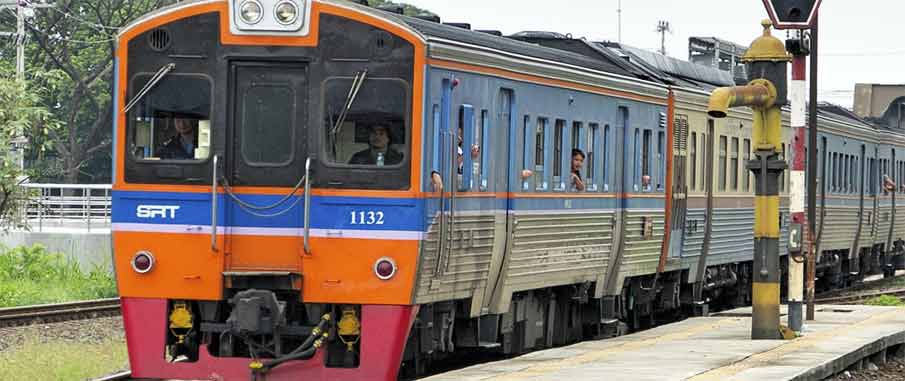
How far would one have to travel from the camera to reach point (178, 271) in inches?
501

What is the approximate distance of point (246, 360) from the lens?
12.6 meters

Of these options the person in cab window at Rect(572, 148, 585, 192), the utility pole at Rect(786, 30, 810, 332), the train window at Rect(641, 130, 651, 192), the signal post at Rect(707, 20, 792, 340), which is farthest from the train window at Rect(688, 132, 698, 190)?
the signal post at Rect(707, 20, 792, 340)

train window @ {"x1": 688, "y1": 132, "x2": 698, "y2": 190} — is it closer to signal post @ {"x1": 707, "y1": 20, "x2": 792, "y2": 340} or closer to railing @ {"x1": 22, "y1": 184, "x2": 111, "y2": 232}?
signal post @ {"x1": 707, "y1": 20, "x2": 792, "y2": 340}

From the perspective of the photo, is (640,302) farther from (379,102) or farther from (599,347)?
(379,102)

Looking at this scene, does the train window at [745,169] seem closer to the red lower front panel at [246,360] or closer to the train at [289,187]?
the train at [289,187]

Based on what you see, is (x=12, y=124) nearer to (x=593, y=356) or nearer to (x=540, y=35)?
(x=540, y=35)

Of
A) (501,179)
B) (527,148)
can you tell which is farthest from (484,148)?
(527,148)

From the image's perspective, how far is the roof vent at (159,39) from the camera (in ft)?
42.2

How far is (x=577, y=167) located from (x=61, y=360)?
4.94m

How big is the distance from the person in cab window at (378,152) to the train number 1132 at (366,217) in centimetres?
34

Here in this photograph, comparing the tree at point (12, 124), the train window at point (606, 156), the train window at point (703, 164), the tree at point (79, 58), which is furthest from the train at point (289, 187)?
the tree at point (79, 58)

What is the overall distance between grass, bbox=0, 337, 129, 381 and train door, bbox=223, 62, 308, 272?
134 inches

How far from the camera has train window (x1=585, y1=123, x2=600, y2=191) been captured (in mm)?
17031

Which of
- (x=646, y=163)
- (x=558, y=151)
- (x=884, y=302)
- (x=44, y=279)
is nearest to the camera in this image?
(x=558, y=151)
